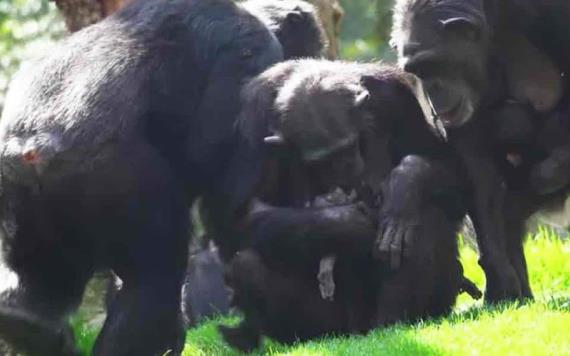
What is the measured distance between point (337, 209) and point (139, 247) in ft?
3.95

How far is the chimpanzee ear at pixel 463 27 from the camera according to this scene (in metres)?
8.46

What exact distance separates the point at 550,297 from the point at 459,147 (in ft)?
3.49

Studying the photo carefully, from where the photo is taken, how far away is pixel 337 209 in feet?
26.3

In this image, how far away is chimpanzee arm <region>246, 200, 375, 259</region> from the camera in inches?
313

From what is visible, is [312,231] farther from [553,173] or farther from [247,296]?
[553,173]

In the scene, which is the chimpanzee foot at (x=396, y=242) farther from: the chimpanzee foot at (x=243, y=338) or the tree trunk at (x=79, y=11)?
the tree trunk at (x=79, y=11)

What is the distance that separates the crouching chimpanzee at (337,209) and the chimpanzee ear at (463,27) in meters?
0.55

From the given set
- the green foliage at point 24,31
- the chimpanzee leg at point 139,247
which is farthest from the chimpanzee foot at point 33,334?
the green foliage at point 24,31

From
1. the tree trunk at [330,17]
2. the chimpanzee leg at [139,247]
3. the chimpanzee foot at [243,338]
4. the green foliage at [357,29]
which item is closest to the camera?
the chimpanzee leg at [139,247]

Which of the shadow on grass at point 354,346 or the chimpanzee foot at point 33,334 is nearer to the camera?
the shadow on grass at point 354,346

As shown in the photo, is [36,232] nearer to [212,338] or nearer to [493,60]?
[212,338]

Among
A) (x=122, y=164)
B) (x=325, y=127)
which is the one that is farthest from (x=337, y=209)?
(x=122, y=164)

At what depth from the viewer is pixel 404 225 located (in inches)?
311

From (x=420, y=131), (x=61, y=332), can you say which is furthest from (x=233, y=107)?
(x=61, y=332)
